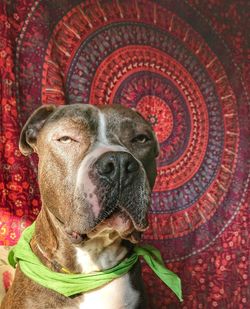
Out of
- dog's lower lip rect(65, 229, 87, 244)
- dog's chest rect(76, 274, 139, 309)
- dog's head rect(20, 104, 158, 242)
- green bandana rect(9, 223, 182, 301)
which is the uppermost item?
dog's head rect(20, 104, 158, 242)

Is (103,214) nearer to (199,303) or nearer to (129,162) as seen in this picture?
(129,162)

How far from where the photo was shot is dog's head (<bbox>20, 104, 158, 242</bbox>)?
1.47 metres

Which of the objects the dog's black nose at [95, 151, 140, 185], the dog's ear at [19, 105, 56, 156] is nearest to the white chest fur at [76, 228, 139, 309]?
the dog's black nose at [95, 151, 140, 185]

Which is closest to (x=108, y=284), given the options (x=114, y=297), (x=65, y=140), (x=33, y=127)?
(x=114, y=297)

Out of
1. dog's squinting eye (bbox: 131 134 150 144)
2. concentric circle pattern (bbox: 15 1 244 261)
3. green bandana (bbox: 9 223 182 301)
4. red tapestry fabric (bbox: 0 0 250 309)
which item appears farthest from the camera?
concentric circle pattern (bbox: 15 1 244 261)

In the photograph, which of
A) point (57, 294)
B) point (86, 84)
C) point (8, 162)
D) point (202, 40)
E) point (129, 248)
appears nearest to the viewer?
point (57, 294)

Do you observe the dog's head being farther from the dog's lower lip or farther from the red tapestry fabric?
the red tapestry fabric

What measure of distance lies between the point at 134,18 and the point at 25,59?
0.83 m

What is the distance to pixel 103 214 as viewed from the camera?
4.82 ft

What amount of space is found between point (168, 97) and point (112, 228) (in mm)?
1523

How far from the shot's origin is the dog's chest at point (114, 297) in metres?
1.67

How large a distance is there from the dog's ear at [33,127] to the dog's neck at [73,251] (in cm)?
33

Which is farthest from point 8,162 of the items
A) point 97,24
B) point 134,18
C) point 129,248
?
point 134,18

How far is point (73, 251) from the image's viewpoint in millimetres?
1688
